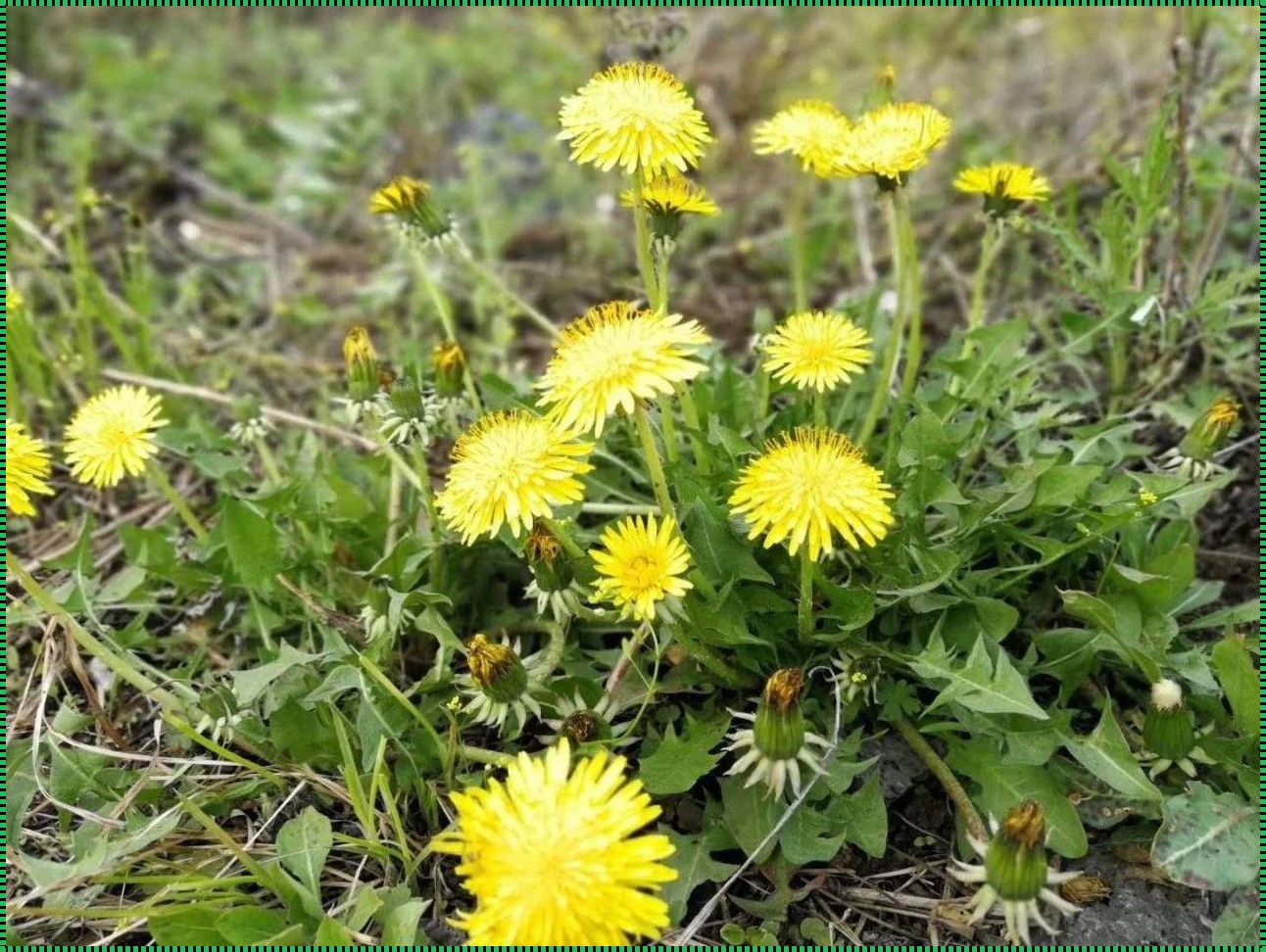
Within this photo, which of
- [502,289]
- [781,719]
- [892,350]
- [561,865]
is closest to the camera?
[561,865]

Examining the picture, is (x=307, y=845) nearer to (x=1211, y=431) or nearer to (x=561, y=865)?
(x=561, y=865)

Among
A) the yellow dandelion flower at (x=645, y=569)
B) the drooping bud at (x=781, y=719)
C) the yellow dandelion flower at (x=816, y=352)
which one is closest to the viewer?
the drooping bud at (x=781, y=719)

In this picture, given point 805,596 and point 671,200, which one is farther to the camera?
point 671,200

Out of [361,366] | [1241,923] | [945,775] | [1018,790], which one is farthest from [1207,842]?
[361,366]

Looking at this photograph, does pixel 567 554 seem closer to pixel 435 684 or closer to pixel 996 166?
pixel 435 684

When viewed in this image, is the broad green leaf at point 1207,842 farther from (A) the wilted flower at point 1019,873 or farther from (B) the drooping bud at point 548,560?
(B) the drooping bud at point 548,560

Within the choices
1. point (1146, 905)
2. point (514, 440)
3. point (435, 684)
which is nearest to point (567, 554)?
point (514, 440)

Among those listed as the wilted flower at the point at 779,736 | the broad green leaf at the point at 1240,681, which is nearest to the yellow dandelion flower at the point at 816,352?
the wilted flower at the point at 779,736
